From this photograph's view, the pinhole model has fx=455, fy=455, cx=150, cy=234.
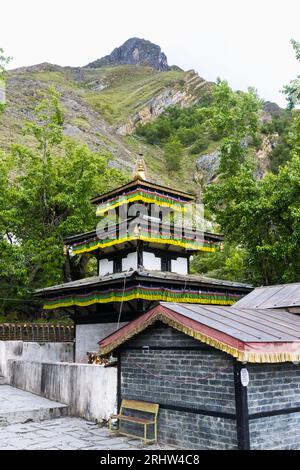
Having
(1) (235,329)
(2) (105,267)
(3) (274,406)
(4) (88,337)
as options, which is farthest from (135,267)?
(3) (274,406)

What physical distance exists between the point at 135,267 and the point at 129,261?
2.16 feet

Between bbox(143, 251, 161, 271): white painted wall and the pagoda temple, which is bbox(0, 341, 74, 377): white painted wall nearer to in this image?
the pagoda temple

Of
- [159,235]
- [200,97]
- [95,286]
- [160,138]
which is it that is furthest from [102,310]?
[200,97]

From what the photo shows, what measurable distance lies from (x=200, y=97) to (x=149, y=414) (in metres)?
115

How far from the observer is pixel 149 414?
1034 cm

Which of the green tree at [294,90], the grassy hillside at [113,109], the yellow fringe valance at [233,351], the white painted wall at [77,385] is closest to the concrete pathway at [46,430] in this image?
the white painted wall at [77,385]

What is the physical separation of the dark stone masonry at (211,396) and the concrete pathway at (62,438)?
3.13ft

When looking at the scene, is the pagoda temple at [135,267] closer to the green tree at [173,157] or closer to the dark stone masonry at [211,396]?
the dark stone masonry at [211,396]

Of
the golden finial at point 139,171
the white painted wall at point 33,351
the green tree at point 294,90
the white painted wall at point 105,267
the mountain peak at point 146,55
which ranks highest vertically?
the mountain peak at point 146,55

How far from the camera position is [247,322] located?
972 centimetres

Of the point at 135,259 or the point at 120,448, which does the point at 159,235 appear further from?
the point at 120,448

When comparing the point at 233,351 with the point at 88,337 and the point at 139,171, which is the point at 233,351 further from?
the point at 139,171

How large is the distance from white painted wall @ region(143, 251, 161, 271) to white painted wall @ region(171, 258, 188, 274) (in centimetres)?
96

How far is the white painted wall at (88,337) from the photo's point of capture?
20328 mm
